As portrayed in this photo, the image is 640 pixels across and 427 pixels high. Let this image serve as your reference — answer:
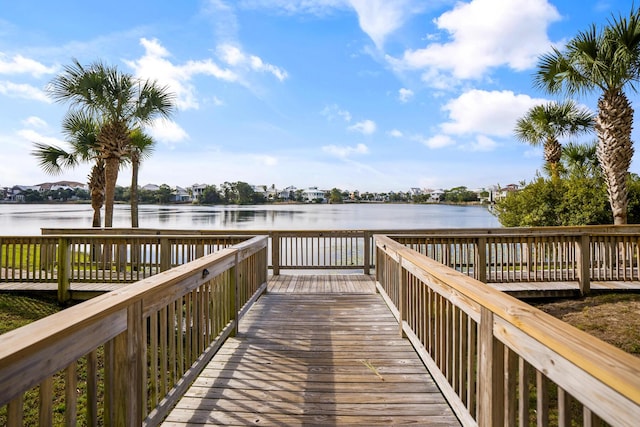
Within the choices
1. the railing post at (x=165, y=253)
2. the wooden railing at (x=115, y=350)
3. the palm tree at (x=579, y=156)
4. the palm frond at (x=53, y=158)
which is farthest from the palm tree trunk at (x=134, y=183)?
the palm tree at (x=579, y=156)

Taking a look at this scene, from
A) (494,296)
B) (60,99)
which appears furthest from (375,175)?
(494,296)

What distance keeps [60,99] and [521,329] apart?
43.0ft

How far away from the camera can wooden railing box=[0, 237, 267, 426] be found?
3.53 ft

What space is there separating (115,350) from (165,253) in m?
4.82

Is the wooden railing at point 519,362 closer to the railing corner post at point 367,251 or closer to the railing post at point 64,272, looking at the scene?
the railing corner post at point 367,251

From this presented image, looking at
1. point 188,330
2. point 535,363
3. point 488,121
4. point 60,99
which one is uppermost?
point 488,121

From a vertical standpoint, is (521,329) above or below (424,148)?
below

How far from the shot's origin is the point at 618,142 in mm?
9836

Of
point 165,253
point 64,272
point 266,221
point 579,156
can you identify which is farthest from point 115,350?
point 266,221

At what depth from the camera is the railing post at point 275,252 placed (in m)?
7.81

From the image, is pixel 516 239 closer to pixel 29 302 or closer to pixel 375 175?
pixel 29 302

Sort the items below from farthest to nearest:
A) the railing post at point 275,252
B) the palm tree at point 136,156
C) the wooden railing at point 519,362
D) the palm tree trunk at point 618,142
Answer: the palm tree at point 136,156, the palm tree trunk at point 618,142, the railing post at point 275,252, the wooden railing at point 519,362

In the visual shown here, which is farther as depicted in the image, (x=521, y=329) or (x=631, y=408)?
(x=521, y=329)

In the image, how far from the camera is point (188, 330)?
2586mm
